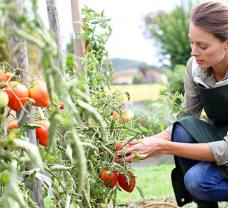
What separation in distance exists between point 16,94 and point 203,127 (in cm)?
115

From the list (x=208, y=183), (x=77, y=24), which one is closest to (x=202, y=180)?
(x=208, y=183)

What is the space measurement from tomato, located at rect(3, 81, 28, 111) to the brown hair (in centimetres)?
92

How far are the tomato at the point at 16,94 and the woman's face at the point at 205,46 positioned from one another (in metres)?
0.89

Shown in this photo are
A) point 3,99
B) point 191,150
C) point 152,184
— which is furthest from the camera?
point 152,184

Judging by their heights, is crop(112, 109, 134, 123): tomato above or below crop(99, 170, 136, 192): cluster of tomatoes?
above

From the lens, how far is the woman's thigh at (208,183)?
2.07m

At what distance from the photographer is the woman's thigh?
81.4 inches

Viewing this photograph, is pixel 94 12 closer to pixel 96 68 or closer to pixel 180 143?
pixel 96 68

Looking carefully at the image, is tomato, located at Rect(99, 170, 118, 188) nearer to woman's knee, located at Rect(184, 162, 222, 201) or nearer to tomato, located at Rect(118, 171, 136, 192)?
tomato, located at Rect(118, 171, 136, 192)

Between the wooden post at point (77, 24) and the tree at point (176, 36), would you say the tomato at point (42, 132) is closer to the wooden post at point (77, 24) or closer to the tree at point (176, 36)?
the wooden post at point (77, 24)

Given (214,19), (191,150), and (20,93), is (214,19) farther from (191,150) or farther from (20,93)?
(20,93)

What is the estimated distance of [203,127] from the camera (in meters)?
2.22

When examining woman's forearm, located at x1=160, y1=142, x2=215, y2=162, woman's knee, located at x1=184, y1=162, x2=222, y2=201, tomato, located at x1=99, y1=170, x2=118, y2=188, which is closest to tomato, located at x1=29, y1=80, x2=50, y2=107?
tomato, located at x1=99, y1=170, x2=118, y2=188

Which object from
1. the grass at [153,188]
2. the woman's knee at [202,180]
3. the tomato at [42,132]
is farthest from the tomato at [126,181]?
→ the grass at [153,188]
